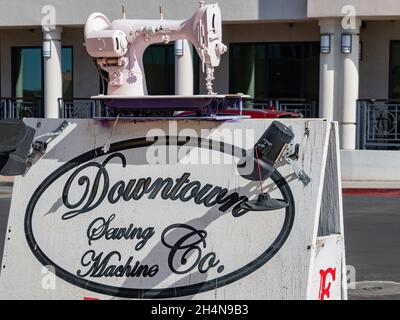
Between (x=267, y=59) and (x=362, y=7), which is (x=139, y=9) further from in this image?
(x=362, y=7)

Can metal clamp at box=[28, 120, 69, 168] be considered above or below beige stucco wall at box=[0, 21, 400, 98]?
below

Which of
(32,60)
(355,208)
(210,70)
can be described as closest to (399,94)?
(355,208)

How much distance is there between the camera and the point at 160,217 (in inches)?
157

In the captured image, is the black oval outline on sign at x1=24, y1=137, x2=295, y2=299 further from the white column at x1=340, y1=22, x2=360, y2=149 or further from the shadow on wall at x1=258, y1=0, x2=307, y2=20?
the shadow on wall at x1=258, y1=0, x2=307, y2=20

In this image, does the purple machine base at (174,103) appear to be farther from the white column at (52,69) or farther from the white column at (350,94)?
the white column at (52,69)

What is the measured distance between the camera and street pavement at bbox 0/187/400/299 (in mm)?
7723

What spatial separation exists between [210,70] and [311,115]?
15.0 m

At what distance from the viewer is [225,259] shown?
3857mm

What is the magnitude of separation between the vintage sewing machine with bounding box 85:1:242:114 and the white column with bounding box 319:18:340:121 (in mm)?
13301

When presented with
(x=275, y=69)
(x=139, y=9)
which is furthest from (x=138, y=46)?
(x=275, y=69)

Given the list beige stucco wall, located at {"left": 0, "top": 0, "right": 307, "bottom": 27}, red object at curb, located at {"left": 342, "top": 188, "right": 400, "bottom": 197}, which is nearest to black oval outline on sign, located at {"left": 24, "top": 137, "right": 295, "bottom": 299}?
red object at curb, located at {"left": 342, "top": 188, "right": 400, "bottom": 197}

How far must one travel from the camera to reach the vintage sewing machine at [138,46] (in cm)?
421

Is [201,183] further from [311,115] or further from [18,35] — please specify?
[18,35]

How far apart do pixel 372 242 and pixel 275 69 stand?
10.8 m
